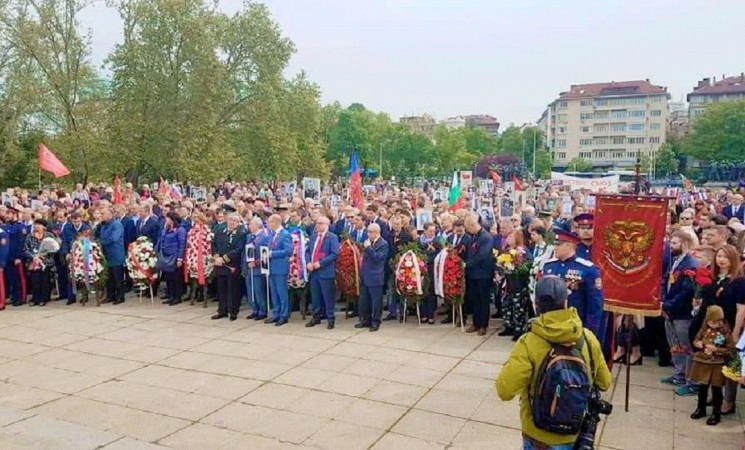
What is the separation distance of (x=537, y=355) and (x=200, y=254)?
29.7ft

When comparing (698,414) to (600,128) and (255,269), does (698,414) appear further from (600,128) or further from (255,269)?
(600,128)

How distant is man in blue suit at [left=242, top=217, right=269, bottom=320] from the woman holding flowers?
3.97m

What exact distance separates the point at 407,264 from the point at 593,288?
3.94 metres

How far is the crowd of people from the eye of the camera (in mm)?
6734

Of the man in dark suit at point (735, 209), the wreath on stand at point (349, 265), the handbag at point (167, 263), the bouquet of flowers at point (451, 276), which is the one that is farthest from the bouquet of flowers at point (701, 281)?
the man in dark suit at point (735, 209)

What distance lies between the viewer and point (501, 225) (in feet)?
36.0

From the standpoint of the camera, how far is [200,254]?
38.5 feet

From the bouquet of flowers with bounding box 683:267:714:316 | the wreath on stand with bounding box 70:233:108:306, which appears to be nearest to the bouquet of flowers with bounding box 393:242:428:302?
the bouquet of flowers with bounding box 683:267:714:316

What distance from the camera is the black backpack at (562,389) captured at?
3.59 m

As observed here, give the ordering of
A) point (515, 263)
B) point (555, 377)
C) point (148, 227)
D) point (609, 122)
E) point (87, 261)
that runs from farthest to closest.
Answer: point (609, 122)
point (148, 227)
point (87, 261)
point (515, 263)
point (555, 377)

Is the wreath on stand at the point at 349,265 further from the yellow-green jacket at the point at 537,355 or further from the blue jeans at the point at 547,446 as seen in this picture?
the yellow-green jacket at the point at 537,355

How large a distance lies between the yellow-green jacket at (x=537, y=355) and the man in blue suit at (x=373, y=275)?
21.1 feet

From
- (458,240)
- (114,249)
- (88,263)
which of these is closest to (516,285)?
(458,240)

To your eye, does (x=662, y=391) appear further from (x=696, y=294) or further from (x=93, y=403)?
(x=93, y=403)
